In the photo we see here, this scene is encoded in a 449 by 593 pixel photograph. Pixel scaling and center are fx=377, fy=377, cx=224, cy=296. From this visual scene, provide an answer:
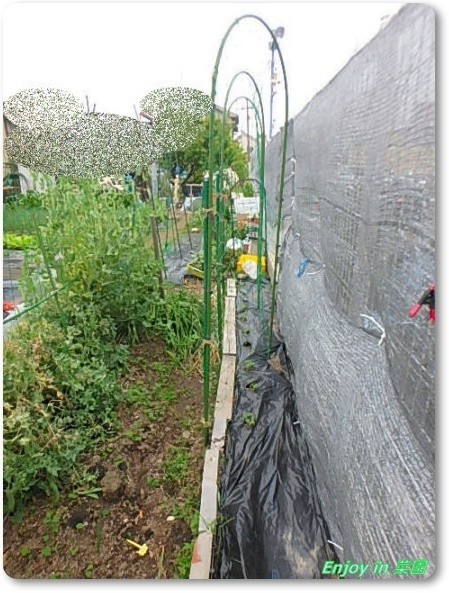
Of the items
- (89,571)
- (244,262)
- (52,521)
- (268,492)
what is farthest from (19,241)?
(244,262)

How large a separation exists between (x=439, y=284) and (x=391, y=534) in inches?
16.7

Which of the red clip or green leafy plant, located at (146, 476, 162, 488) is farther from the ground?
the red clip

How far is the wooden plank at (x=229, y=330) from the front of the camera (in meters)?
1.79

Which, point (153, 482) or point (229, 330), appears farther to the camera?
point (229, 330)

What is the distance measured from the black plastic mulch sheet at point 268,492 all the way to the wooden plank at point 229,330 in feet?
0.55

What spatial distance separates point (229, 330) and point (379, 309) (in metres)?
1.25

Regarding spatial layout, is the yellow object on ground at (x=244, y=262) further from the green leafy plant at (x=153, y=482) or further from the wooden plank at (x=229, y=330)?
the green leafy plant at (x=153, y=482)

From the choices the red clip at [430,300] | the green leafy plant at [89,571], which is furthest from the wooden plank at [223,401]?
the red clip at [430,300]

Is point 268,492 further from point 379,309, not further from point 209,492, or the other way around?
point 379,309

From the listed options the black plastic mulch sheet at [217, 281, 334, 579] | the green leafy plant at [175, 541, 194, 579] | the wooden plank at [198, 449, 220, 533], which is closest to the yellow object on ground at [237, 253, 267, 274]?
the black plastic mulch sheet at [217, 281, 334, 579]

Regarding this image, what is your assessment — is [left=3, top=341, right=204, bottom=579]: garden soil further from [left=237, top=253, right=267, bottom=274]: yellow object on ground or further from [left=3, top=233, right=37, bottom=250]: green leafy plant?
[left=237, top=253, right=267, bottom=274]: yellow object on ground

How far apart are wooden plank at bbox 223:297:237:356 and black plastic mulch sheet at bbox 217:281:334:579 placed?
17 cm

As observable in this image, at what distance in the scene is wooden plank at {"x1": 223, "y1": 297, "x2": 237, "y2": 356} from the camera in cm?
179

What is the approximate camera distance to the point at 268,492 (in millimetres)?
1082
